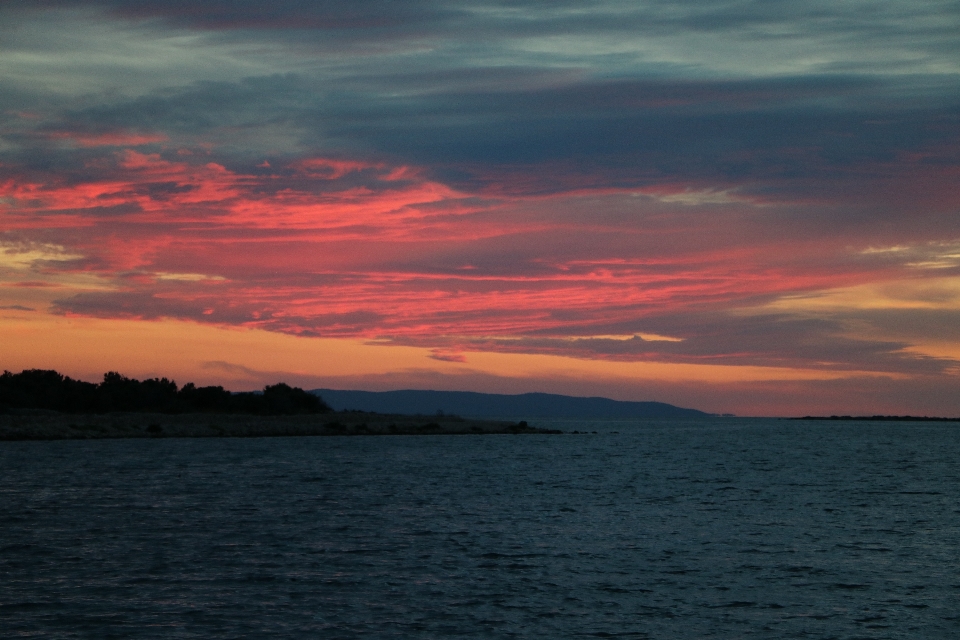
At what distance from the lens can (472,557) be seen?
1214 inches

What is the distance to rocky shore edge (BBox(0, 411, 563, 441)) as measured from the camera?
114m

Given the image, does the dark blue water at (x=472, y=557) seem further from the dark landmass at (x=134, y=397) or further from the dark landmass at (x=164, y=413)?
the dark landmass at (x=134, y=397)

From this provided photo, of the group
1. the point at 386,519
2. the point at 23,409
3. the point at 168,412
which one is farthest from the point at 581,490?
the point at 168,412

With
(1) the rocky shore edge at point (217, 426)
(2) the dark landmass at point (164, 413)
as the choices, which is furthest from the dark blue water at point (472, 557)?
(2) the dark landmass at point (164, 413)

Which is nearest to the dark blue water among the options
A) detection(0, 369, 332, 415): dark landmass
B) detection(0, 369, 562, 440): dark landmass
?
detection(0, 369, 562, 440): dark landmass

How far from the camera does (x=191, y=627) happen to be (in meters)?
20.7

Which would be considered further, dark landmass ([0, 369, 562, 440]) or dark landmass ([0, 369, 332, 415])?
dark landmass ([0, 369, 332, 415])

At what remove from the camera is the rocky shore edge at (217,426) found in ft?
375

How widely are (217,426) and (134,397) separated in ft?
66.2

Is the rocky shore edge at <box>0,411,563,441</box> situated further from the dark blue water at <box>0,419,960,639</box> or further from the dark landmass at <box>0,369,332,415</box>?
the dark blue water at <box>0,419,960,639</box>

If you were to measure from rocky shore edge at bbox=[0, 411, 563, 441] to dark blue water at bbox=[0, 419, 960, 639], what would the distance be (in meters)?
55.4

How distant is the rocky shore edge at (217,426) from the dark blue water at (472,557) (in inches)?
2181

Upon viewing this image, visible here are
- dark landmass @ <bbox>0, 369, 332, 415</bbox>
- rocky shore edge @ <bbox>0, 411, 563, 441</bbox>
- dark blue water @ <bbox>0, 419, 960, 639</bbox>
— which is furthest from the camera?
dark landmass @ <bbox>0, 369, 332, 415</bbox>

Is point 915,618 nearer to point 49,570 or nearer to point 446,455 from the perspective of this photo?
point 49,570
